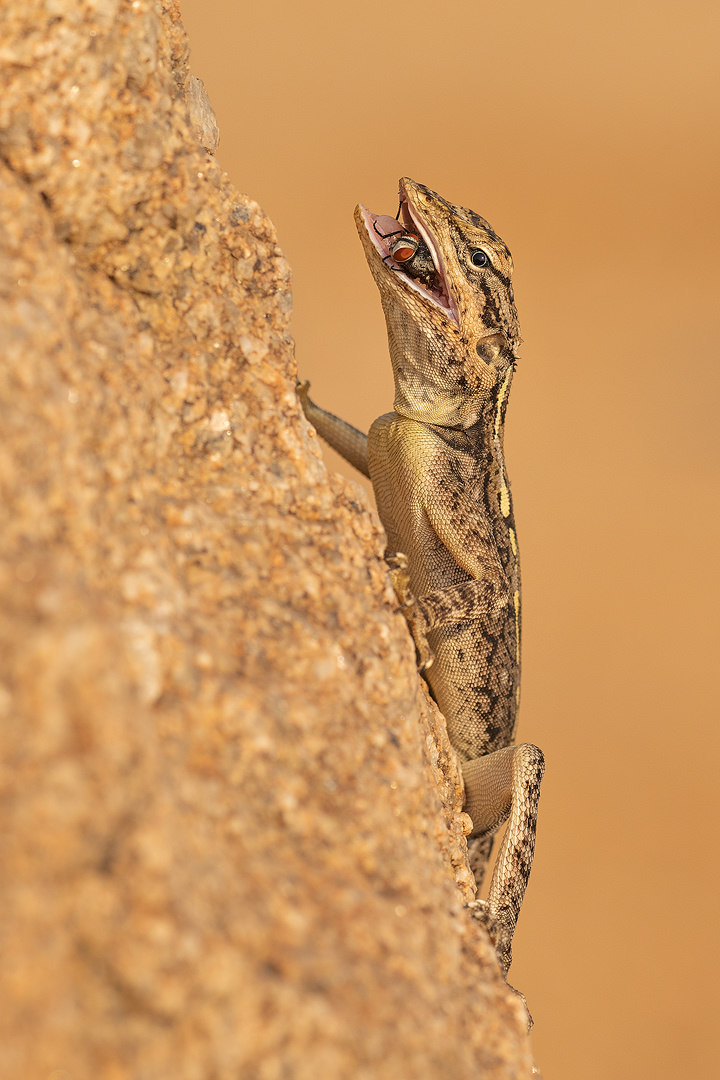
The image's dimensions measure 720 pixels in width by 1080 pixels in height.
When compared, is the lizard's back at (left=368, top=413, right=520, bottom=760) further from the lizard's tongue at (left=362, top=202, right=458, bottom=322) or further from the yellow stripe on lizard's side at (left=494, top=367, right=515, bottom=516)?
the lizard's tongue at (left=362, top=202, right=458, bottom=322)

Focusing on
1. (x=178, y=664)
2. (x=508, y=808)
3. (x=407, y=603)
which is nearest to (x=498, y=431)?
(x=407, y=603)

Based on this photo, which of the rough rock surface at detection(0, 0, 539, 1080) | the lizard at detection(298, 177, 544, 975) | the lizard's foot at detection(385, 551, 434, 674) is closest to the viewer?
the rough rock surface at detection(0, 0, 539, 1080)

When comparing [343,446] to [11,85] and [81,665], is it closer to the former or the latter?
[11,85]

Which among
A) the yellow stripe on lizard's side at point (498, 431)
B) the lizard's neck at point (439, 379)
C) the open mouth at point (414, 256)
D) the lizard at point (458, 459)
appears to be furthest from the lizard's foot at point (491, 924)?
the open mouth at point (414, 256)

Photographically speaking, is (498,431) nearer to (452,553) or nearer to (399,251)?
(452,553)

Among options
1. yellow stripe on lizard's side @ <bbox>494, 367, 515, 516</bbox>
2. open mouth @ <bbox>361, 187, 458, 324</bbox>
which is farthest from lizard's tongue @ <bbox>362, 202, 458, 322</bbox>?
yellow stripe on lizard's side @ <bbox>494, 367, 515, 516</bbox>

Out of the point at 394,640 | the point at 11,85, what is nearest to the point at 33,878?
the point at 394,640

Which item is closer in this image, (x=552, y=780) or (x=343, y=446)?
(x=343, y=446)
